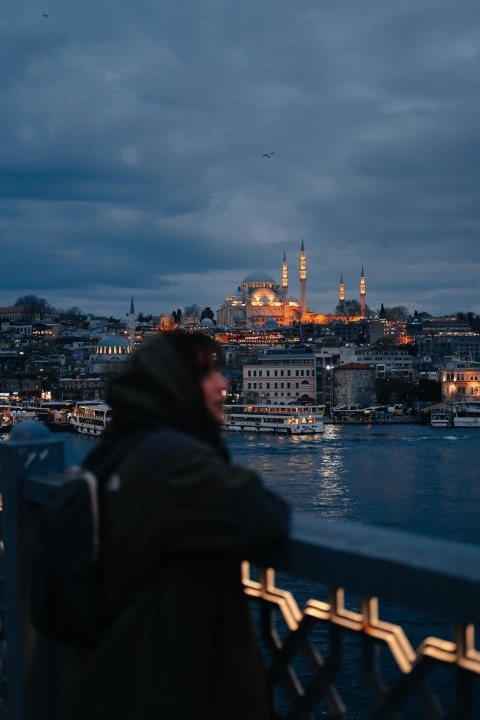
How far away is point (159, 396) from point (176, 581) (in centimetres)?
16

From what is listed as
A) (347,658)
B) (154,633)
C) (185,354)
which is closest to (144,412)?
(185,354)

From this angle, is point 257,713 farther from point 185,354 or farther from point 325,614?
point 185,354

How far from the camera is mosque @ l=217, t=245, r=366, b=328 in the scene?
5459 cm

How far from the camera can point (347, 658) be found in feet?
14.3

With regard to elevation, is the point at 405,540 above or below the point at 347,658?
above

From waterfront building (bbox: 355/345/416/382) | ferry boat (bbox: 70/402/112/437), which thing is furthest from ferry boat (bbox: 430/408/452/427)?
ferry boat (bbox: 70/402/112/437)

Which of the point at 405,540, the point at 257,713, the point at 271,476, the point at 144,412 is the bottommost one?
the point at 271,476

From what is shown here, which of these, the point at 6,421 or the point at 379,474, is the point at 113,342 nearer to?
the point at 6,421

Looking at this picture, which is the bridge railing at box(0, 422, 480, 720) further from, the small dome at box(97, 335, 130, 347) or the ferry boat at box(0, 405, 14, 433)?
the small dome at box(97, 335, 130, 347)

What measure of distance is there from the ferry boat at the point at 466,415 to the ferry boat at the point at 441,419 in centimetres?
17

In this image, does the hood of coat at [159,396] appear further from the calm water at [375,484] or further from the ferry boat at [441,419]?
the ferry boat at [441,419]

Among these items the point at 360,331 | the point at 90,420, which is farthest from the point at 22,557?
the point at 360,331

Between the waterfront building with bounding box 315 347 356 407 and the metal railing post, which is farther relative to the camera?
the waterfront building with bounding box 315 347 356 407

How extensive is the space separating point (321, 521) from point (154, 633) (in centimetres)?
18
